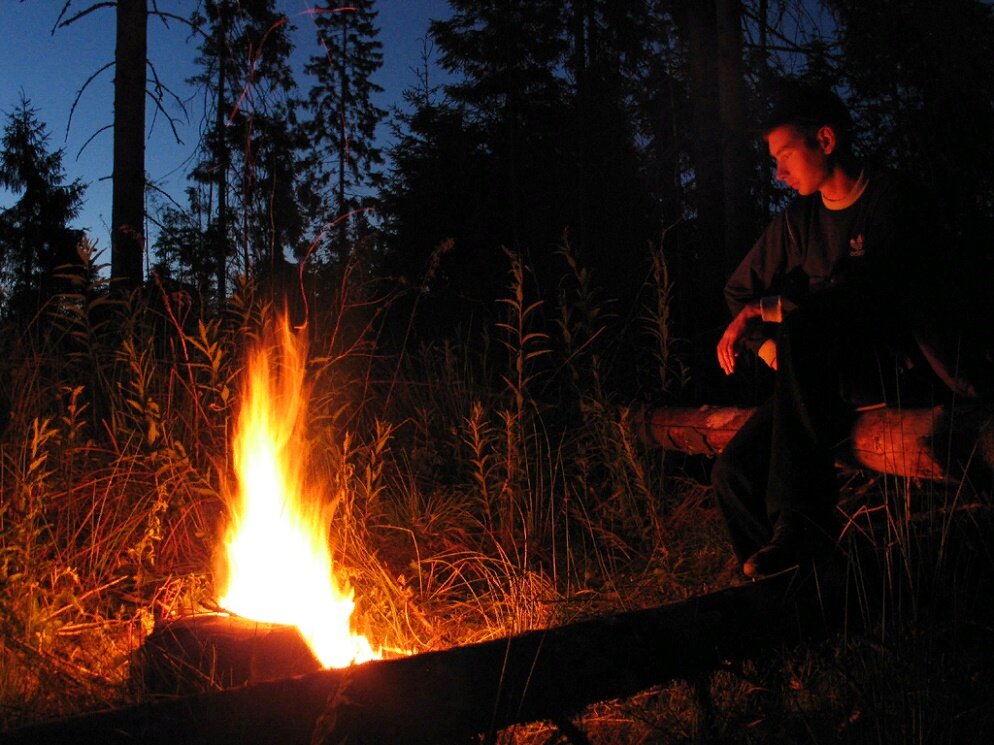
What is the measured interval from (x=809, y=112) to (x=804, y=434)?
126cm

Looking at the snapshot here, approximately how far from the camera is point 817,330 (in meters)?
2.80

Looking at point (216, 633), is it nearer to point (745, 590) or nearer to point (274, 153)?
point (745, 590)

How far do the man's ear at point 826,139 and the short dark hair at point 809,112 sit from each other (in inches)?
0.6

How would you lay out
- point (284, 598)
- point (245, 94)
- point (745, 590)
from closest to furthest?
point (745, 590)
point (284, 598)
point (245, 94)

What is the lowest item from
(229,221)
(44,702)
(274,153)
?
(44,702)

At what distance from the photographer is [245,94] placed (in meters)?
3.19

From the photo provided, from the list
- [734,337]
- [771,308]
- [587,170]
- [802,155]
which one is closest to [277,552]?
[734,337]

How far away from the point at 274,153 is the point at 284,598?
2166 mm

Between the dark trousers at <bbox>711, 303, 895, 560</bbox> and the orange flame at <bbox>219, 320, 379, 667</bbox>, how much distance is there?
145 centimetres

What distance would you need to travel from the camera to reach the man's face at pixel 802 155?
3088 millimetres

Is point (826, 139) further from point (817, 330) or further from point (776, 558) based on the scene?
point (776, 558)

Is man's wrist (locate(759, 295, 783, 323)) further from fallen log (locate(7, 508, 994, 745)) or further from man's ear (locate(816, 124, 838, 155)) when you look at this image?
fallen log (locate(7, 508, 994, 745))

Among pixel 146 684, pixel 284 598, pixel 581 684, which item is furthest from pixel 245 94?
pixel 581 684

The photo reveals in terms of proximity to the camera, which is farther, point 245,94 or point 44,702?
point 245,94
